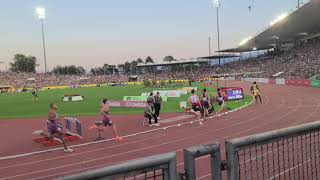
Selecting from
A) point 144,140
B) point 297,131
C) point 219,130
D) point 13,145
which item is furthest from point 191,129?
point 297,131

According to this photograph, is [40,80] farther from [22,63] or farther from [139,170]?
[139,170]

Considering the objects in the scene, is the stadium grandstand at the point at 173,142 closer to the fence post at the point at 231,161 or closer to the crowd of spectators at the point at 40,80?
the fence post at the point at 231,161

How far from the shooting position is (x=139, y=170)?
120 inches

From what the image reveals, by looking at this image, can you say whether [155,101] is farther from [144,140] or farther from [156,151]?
[156,151]

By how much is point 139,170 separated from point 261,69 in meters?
95.6

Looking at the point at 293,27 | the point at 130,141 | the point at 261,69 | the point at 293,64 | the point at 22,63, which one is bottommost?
the point at 130,141

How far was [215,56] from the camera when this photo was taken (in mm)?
133375

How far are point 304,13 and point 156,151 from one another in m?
54.7

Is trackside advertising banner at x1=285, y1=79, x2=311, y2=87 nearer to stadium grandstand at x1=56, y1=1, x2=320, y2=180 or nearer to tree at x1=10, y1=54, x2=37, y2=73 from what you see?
stadium grandstand at x1=56, y1=1, x2=320, y2=180

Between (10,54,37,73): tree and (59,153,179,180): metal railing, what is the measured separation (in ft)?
611

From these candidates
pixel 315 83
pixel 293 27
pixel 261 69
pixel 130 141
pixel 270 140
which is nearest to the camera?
pixel 270 140

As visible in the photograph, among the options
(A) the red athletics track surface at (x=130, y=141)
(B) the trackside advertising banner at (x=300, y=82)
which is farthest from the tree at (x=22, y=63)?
(A) the red athletics track surface at (x=130, y=141)

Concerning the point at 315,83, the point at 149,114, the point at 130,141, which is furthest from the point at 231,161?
the point at 315,83

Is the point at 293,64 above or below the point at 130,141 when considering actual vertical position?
above
